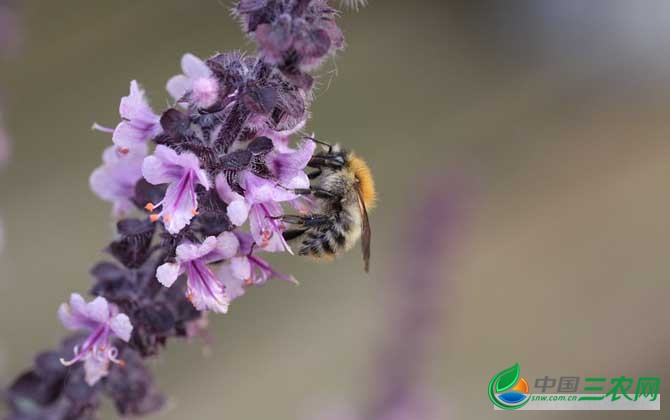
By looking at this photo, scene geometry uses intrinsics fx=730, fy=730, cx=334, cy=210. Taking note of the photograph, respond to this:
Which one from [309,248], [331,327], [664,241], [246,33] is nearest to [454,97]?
[664,241]

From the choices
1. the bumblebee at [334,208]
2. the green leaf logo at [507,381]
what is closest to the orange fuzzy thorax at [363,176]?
the bumblebee at [334,208]

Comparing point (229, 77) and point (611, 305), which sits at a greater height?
point (229, 77)

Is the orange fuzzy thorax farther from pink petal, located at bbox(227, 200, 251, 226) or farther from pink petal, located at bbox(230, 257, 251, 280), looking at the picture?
pink petal, located at bbox(227, 200, 251, 226)

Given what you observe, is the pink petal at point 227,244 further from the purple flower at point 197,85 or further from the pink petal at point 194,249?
the purple flower at point 197,85

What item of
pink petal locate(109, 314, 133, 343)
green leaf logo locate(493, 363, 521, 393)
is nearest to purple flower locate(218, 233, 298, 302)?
pink petal locate(109, 314, 133, 343)

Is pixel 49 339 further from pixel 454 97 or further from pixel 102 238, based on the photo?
pixel 454 97

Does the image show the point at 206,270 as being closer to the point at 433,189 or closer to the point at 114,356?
the point at 114,356
